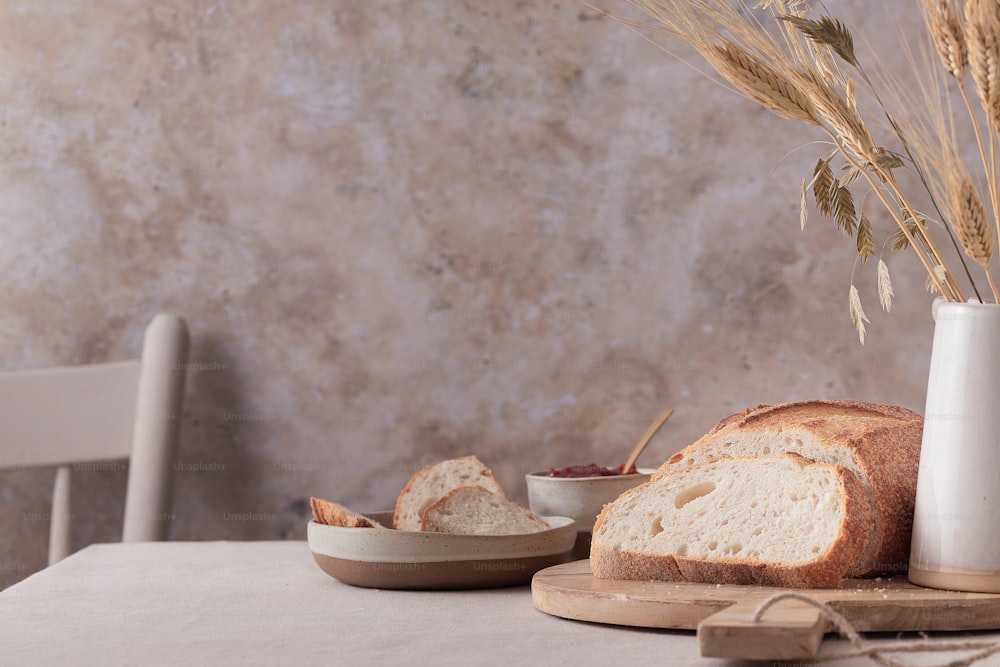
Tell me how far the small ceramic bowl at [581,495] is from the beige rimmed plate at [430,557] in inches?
4.9

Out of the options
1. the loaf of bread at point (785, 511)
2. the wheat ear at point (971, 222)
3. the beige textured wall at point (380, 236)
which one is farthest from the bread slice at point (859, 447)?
the beige textured wall at point (380, 236)

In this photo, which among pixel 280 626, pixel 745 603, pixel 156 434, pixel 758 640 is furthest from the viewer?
pixel 156 434

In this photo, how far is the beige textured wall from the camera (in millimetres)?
2023

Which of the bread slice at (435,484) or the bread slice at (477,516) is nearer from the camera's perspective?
the bread slice at (477,516)

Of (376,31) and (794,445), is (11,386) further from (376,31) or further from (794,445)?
(794,445)

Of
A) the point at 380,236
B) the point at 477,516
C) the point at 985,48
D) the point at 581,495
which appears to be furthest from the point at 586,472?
the point at 380,236

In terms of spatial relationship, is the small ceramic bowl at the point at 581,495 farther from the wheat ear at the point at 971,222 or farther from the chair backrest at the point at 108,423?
the chair backrest at the point at 108,423

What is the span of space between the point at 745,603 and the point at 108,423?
1.46 metres

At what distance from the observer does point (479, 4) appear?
2039mm

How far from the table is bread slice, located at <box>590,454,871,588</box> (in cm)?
9

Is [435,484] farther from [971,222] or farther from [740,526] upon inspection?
[971,222]

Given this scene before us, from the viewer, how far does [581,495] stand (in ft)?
4.30

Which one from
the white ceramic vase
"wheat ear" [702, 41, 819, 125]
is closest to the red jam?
the white ceramic vase

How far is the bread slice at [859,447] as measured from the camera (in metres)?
1.01
